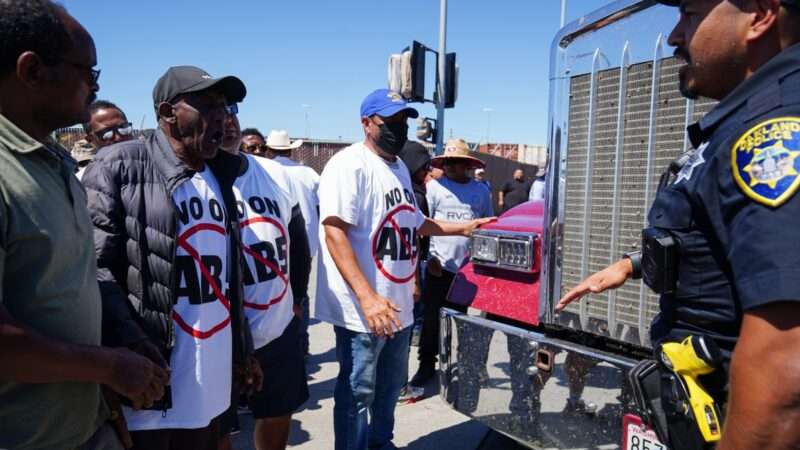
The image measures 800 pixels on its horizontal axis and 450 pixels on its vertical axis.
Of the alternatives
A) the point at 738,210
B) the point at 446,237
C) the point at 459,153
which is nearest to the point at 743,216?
the point at 738,210

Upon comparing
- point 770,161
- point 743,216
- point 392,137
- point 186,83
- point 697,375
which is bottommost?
point 697,375

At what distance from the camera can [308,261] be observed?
3.18 m

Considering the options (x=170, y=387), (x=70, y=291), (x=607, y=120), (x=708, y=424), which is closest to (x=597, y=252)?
(x=607, y=120)

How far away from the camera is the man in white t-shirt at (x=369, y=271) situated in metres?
2.71

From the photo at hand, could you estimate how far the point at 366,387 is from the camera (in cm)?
273

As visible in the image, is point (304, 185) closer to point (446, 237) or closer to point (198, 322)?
point (446, 237)

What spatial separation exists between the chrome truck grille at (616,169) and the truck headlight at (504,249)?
24 cm

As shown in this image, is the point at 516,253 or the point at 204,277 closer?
the point at 204,277

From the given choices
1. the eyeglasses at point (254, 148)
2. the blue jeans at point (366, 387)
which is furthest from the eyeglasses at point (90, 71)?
the eyeglasses at point (254, 148)

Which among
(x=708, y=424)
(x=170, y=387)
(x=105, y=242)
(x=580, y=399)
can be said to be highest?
(x=105, y=242)

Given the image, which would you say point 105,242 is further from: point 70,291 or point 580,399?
point 580,399

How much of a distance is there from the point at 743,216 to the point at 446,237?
3514mm

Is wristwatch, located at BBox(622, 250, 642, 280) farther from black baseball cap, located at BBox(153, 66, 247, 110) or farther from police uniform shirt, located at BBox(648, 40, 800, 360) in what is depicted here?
black baseball cap, located at BBox(153, 66, 247, 110)

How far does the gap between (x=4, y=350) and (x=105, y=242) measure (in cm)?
63
